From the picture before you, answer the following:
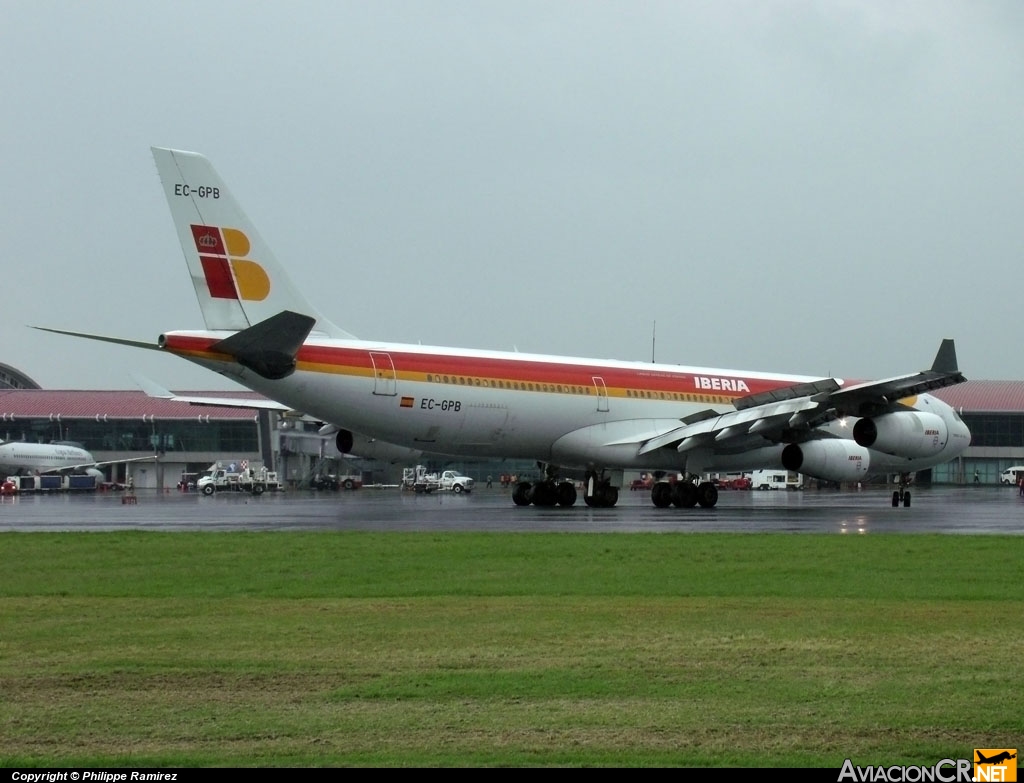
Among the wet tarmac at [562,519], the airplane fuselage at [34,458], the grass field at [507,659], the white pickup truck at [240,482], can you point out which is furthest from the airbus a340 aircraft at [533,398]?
the airplane fuselage at [34,458]

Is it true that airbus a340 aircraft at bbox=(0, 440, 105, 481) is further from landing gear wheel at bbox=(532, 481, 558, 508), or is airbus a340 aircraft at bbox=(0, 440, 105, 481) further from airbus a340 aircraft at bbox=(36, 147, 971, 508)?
airbus a340 aircraft at bbox=(36, 147, 971, 508)

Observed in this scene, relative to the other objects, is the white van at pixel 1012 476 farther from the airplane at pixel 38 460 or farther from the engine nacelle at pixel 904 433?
the airplane at pixel 38 460

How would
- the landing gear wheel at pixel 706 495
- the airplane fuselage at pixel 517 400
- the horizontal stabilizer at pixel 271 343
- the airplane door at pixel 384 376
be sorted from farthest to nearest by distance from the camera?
the landing gear wheel at pixel 706 495 < the airplane door at pixel 384 376 < the airplane fuselage at pixel 517 400 < the horizontal stabilizer at pixel 271 343

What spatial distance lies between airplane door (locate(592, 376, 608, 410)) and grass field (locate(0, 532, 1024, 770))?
63.9 feet

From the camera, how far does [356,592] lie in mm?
14344

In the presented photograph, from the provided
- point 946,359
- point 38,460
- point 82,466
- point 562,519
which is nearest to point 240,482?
point 38,460

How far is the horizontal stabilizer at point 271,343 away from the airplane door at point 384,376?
261 cm

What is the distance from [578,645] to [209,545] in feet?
34.6

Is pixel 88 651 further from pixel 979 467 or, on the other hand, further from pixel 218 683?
pixel 979 467

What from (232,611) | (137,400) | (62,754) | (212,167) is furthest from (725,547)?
(137,400)

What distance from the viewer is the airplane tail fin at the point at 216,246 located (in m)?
30.2


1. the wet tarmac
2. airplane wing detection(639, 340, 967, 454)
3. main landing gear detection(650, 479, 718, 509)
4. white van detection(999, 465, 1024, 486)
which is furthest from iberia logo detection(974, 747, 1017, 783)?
white van detection(999, 465, 1024, 486)

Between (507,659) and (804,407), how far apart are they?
2570cm

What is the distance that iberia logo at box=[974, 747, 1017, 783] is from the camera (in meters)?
6.29
